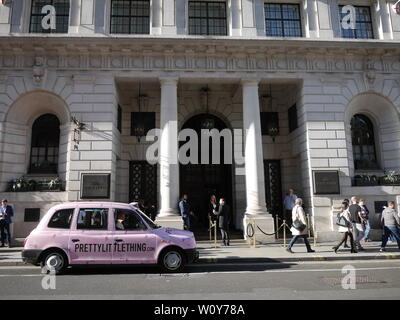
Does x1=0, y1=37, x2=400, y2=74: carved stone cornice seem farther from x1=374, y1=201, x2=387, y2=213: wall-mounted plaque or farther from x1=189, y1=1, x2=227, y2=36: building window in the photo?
x1=374, y1=201, x2=387, y2=213: wall-mounted plaque

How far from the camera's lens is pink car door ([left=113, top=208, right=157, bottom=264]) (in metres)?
8.50

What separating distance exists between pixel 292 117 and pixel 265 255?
9.86 m

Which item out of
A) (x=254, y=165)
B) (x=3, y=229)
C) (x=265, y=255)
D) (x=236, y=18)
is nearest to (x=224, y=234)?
(x=265, y=255)

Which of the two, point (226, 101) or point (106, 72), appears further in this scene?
point (226, 101)

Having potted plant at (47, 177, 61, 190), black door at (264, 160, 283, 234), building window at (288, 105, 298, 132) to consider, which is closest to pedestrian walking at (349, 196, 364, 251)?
black door at (264, 160, 283, 234)

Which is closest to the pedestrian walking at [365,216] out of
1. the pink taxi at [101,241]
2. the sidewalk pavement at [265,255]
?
the sidewalk pavement at [265,255]

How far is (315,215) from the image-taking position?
1519 centimetres

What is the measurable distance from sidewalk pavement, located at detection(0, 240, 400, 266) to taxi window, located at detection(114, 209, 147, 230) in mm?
2736

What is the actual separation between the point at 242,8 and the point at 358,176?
10944 millimetres

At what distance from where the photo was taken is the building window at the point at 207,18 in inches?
675

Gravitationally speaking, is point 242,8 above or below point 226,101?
above
